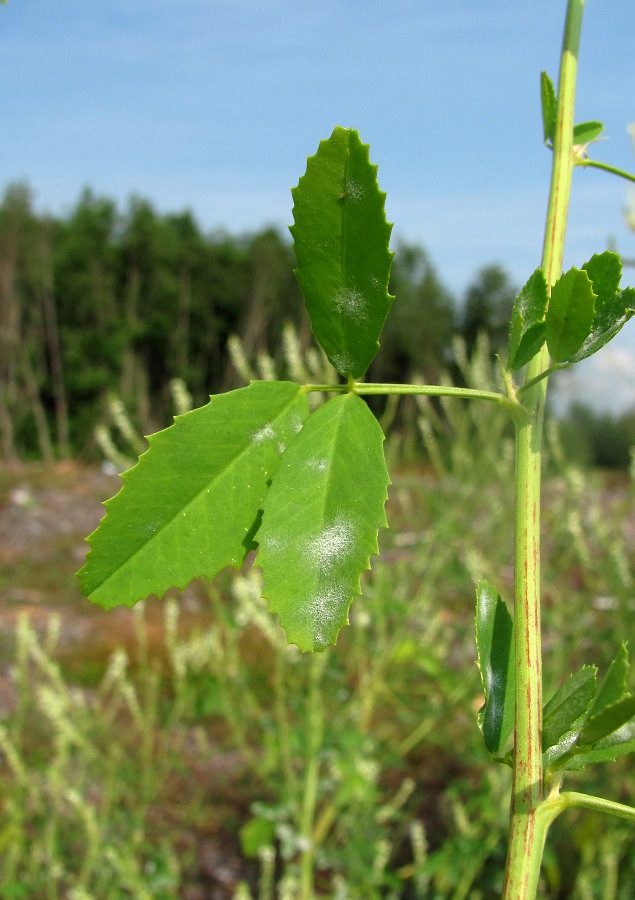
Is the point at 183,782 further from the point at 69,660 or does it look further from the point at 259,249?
the point at 259,249

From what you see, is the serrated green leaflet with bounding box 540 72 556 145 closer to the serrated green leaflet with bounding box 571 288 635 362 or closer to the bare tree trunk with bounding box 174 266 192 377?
the serrated green leaflet with bounding box 571 288 635 362

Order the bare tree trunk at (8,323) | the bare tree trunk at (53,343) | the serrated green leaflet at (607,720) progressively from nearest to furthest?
the serrated green leaflet at (607,720)
the bare tree trunk at (8,323)
the bare tree trunk at (53,343)

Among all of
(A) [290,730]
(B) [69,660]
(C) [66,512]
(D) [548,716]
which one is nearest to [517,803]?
(D) [548,716]

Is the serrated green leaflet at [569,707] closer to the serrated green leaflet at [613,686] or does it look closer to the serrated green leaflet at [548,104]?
the serrated green leaflet at [613,686]

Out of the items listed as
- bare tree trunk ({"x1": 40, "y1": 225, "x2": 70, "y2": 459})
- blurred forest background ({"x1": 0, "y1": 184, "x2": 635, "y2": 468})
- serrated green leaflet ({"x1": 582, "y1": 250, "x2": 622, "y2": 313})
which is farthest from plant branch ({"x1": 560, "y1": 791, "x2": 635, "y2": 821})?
bare tree trunk ({"x1": 40, "y1": 225, "x2": 70, "y2": 459})

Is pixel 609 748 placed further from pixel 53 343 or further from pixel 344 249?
pixel 53 343

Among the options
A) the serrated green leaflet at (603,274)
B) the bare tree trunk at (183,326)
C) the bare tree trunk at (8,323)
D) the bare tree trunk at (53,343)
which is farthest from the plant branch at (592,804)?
the bare tree trunk at (183,326)

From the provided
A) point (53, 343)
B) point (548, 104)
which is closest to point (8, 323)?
point (53, 343)
